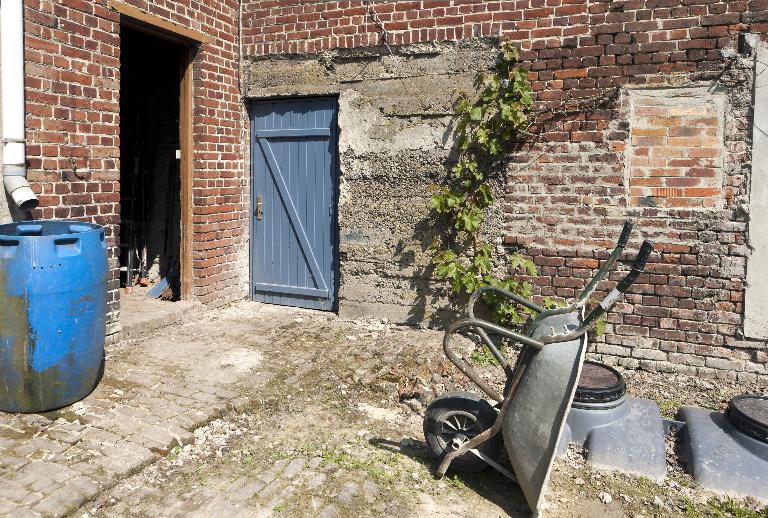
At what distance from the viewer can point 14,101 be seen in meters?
4.02

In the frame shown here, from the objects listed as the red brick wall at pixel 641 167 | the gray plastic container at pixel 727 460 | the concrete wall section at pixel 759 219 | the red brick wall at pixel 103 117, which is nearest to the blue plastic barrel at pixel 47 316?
the red brick wall at pixel 103 117

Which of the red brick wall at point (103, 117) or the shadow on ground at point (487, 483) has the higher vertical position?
the red brick wall at point (103, 117)

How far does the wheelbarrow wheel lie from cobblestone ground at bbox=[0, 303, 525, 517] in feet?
0.44

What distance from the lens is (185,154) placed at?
19.8 ft

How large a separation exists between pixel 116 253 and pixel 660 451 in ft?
14.2

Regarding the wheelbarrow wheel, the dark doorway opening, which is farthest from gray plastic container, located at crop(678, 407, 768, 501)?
the dark doorway opening

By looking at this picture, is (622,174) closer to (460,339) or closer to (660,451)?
(460,339)

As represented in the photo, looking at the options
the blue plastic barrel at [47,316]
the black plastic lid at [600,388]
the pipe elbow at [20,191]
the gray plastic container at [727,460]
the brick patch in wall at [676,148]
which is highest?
the brick patch in wall at [676,148]

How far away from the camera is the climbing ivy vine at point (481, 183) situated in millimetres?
5172

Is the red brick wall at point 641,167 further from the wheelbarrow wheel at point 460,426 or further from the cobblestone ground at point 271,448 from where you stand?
the wheelbarrow wheel at point 460,426

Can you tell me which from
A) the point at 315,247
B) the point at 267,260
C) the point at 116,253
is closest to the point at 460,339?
the point at 315,247

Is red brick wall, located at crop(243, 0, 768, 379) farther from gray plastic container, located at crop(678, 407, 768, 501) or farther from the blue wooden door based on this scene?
the blue wooden door

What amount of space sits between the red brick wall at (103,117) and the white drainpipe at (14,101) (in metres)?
0.13

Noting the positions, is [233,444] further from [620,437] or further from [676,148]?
[676,148]
